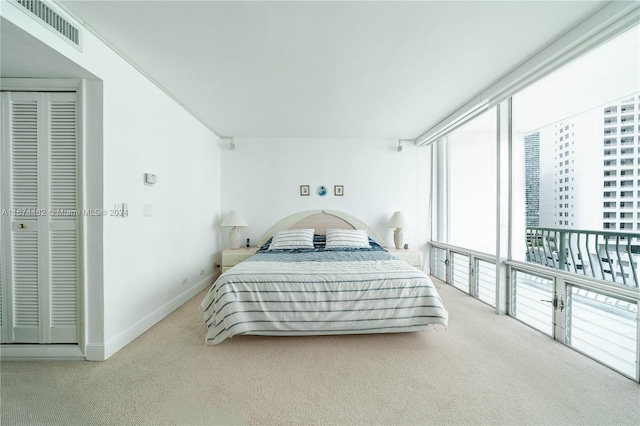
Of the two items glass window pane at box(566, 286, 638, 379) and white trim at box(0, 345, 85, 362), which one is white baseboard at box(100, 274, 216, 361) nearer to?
white trim at box(0, 345, 85, 362)

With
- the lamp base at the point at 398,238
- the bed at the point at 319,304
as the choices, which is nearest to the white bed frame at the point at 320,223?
the lamp base at the point at 398,238

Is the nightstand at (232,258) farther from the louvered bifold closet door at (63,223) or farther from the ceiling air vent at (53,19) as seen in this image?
the ceiling air vent at (53,19)

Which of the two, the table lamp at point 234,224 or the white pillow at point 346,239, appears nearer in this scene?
the white pillow at point 346,239

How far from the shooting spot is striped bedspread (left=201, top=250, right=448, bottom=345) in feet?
6.68

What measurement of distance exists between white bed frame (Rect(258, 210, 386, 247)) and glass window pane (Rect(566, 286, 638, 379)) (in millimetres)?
2395

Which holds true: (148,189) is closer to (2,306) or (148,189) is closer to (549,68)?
(2,306)

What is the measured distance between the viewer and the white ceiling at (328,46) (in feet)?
5.11

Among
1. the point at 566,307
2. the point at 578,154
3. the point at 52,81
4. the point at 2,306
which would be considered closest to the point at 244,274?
the point at 2,306

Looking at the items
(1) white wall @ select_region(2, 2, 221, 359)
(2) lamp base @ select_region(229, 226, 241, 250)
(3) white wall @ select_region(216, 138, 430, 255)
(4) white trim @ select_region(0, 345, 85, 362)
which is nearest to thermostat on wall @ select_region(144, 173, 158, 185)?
(1) white wall @ select_region(2, 2, 221, 359)

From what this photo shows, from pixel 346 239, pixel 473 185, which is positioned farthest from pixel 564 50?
pixel 346 239

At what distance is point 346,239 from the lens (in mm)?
3637

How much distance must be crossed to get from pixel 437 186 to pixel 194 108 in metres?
3.90

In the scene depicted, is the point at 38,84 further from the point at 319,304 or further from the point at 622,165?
the point at 622,165

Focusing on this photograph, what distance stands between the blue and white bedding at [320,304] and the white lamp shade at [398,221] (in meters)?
1.82
